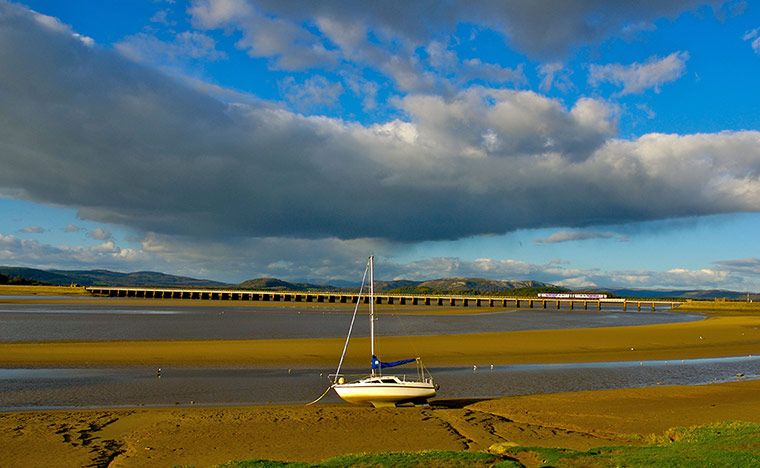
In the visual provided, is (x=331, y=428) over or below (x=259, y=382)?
over

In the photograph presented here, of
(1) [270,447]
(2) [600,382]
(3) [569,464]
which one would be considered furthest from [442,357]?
(3) [569,464]

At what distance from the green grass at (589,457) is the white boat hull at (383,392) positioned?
7847 mm

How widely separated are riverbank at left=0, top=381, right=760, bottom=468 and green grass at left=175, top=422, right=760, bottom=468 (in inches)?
72.3

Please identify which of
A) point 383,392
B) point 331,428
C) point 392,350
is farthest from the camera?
point 392,350

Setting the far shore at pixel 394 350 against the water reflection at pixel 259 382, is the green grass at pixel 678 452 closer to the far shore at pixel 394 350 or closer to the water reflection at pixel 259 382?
the water reflection at pixel 259 382

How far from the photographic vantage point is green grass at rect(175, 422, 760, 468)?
37.3 feet

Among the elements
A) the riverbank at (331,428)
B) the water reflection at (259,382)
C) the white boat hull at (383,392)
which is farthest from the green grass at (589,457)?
the water reflection at (259,382)

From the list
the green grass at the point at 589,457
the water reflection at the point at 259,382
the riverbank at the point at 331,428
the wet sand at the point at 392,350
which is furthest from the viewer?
the wet sand at the point at 392,350

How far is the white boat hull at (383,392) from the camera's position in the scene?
2159 cm

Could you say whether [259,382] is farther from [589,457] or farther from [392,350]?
[589,457]

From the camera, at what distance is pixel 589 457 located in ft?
40.2

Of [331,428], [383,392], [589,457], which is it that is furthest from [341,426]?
[589,457]

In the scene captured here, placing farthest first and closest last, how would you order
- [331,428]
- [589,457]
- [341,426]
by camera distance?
1. [341,426]
2. [331,428]
3. [589,457]

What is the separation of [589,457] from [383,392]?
10622 millimetres
